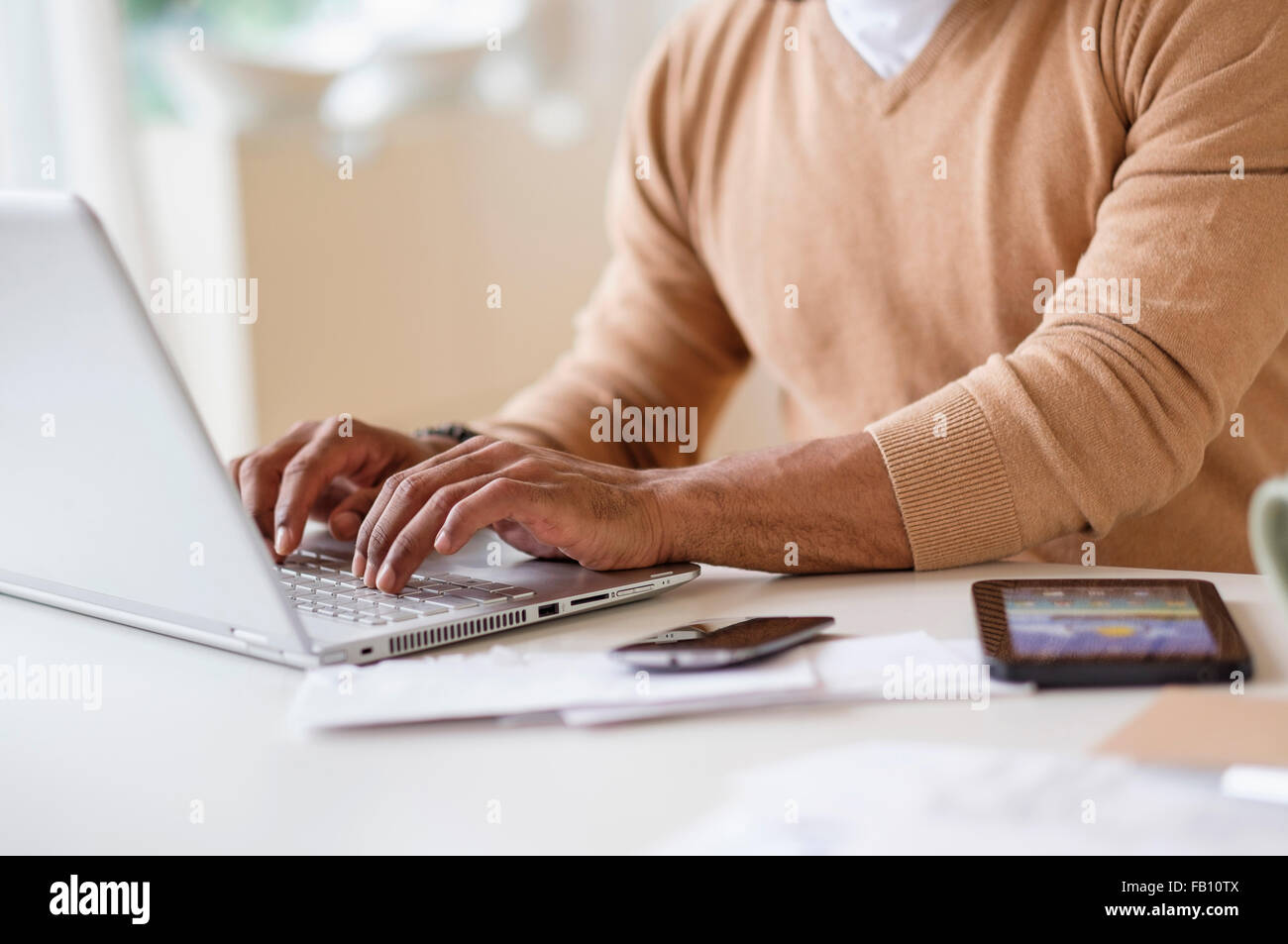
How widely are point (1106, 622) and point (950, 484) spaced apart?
23cm

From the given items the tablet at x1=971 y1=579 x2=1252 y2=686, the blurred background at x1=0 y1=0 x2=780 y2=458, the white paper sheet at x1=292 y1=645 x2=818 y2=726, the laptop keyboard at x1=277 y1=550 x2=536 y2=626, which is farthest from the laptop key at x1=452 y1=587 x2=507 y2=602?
the blurred background at x1=0 y1=0 x2=780 y2=458

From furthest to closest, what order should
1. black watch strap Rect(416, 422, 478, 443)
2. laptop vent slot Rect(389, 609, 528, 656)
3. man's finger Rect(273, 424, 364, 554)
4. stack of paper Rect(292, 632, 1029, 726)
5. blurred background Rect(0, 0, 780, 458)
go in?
1. blurred background Rect(0, 0, 780, 458)
2. black watch strap Rect(416, 422, 478, 443)
3. man's finger Rect(273, 424, 364, 554)
4. laptop vent slot Rect(389, 609, 528, 656)
5. stack of paper Rect(292, 632, 1029, 726)

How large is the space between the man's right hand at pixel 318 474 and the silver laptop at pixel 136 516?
0.10m

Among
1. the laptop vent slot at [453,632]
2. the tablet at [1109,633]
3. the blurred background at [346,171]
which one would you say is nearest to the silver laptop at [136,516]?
the laptop vent slot at [453,632]

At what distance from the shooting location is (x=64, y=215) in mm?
618

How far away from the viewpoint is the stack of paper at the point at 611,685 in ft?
2.06

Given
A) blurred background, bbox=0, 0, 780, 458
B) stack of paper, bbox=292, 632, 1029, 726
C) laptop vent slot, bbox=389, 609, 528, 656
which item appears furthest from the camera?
blurred background, bbox=0, 0, 780, 458

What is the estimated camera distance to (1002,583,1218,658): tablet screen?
65cm

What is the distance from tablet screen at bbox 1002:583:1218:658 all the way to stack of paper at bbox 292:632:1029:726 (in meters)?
0.04

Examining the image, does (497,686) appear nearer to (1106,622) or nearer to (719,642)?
(719,642)

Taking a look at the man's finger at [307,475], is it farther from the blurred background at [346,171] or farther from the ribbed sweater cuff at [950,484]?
the blurred background at [346,171]

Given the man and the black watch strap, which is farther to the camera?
the black watch strap

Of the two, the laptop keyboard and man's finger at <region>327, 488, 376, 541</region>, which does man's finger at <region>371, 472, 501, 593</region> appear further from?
man's finger at <region>327, 488, 376, 541</region>

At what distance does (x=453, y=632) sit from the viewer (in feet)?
2.50
